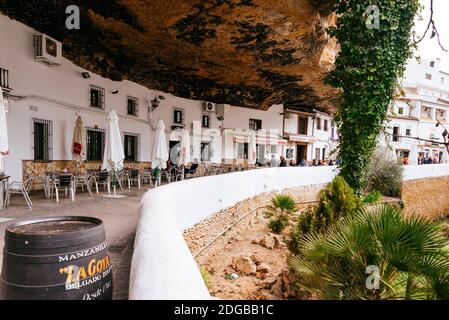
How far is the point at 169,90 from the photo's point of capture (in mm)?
15906

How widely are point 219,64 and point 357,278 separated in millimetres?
11078

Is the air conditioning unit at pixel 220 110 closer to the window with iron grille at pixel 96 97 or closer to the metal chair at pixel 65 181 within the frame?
the window with iron grille at pixel 96 97

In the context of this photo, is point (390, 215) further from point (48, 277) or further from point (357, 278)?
point (48, 277)

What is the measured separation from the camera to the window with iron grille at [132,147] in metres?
14.1

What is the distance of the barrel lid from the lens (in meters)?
1.62

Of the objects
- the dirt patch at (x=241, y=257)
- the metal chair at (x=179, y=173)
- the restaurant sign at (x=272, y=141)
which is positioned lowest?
the dirt patch at (x=241, y=257)

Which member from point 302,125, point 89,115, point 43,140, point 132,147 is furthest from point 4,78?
point 302,125

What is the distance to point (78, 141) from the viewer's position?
34.8ft

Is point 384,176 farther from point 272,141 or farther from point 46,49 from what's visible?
point 46,49

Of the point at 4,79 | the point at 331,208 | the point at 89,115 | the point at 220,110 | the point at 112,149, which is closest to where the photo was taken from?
the point at 331,208

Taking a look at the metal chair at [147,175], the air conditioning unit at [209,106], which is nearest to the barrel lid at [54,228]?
the metal chair at [147,175]

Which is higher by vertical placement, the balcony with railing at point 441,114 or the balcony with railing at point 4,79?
the balcony with railing at point 441,114

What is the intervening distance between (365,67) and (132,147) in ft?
33.9

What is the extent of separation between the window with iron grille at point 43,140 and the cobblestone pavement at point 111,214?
259 cm
